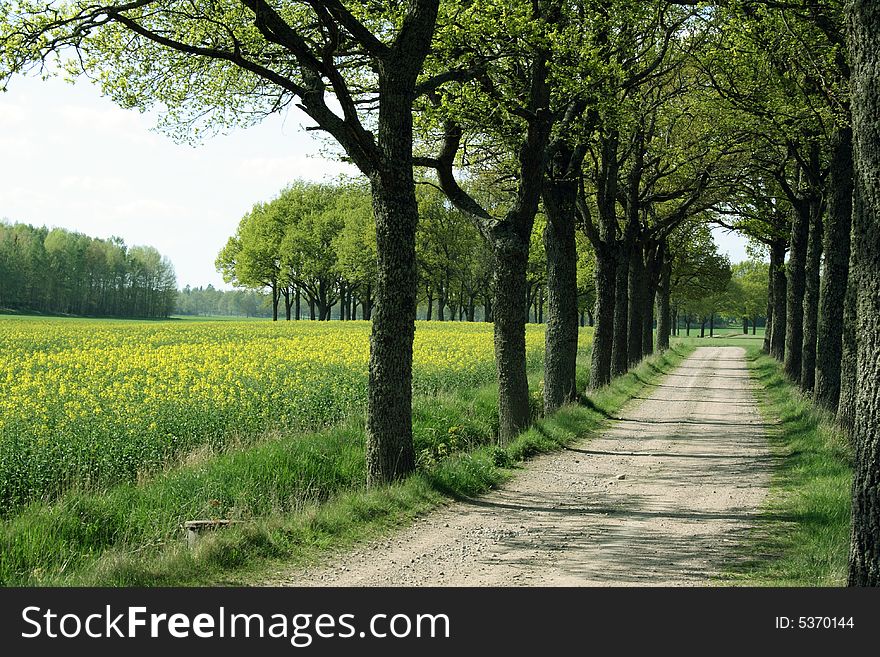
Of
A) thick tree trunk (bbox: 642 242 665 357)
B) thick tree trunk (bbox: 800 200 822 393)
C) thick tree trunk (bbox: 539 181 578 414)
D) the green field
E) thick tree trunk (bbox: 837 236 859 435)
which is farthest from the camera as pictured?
thick tree trunk (bbox: 642 242 665 357)

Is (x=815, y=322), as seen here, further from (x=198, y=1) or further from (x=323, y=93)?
(x=198, y=1)

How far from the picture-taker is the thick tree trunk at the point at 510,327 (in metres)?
14.5

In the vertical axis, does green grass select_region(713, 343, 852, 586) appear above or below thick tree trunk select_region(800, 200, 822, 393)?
below

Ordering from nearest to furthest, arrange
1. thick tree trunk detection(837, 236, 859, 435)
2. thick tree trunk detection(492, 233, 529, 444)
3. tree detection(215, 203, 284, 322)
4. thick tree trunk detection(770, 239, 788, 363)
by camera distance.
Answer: thick tree trunk detection(837, 236, 859, 435) → thick tree trunk detection(492, 233, 529, 444) → thick tree trunk detection(770, 239, 788, 363) → tree detection(215, 203, 284, 322)

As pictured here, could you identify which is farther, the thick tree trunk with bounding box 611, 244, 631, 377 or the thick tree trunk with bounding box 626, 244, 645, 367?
the thick tree trunk with bounding box 626, 244, 645, 367

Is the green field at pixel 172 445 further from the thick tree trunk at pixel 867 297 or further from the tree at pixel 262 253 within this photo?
the tree at pixel 262 253

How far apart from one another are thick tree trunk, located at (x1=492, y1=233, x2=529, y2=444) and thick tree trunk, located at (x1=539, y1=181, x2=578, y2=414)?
2915 mm

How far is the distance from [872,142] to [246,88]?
30.9 feet

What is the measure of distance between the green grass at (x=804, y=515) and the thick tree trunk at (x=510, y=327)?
4.38 m

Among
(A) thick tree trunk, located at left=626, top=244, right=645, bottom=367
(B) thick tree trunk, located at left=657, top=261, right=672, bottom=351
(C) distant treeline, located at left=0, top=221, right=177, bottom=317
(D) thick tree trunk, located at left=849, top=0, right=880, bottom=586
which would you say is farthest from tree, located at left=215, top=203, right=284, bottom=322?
(D) thick tree trunk, located at left=849, top=0, right=880, bottom=586

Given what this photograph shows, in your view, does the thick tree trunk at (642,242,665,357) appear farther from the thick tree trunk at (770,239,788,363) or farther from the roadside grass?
the roadside grass

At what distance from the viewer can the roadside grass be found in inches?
284

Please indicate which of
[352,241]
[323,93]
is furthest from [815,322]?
[352,241]

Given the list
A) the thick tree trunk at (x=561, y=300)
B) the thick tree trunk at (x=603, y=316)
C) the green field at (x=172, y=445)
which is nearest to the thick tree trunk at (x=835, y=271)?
the thick tree trunk at (x=561, y=300)
